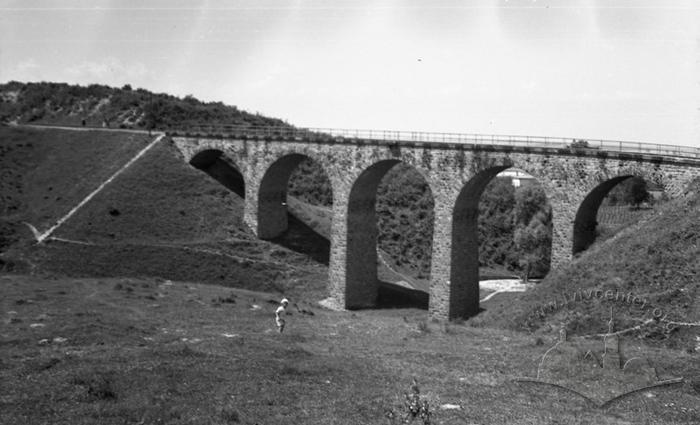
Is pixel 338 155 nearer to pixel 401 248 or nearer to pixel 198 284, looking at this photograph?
pixel 198 284

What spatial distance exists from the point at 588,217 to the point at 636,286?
9.16 metres

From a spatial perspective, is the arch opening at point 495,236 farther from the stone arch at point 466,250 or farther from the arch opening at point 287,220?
the arch opening at point 287,220

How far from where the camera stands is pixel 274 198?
59.0 m

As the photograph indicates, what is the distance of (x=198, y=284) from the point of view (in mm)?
47312

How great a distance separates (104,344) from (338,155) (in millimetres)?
27026

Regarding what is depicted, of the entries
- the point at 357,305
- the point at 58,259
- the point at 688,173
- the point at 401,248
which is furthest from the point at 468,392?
the point at 401,248

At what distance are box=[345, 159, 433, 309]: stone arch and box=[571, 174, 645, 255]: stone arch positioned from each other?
14.1 m

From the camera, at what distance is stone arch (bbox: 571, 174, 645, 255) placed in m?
36.7

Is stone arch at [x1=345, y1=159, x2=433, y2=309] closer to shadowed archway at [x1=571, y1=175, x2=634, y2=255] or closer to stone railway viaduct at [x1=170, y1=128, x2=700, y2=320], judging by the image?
stone railway viaduct at [x1=170, y1=128, x2=700, y2=320]

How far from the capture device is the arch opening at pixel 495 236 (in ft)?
139

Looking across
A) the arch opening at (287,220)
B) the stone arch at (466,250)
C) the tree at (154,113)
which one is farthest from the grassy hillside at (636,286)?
the tree at (154,113)

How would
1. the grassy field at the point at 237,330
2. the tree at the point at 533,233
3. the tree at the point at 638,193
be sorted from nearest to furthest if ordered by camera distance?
the grassy field at the point at 237,330, the tree at the point at 533,233, the tree at the point at 638,193

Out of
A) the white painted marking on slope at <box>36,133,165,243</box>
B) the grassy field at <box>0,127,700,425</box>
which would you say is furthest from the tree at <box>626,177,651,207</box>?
the white painted marking on slope at <box>36,133,165,243</box>

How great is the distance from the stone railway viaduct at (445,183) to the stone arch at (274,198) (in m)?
0.09
